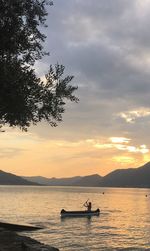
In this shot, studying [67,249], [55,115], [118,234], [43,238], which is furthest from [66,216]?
[55,115]

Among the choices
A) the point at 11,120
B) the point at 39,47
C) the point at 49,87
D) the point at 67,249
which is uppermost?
the point at 39,47

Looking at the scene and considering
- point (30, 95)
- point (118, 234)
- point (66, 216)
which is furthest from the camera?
point (66, 216)

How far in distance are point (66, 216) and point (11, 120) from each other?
3152 inches

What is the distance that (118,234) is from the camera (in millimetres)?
69938

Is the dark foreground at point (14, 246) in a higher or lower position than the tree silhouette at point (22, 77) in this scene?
lower

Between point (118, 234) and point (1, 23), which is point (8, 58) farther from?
point (118, 234)

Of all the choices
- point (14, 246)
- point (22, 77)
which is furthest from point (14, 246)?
point (22, 77)

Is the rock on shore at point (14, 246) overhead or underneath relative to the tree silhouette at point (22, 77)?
underneath

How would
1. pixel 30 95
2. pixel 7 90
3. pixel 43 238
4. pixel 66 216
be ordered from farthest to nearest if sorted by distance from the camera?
pixel 66 216 → pixel 43 238 → pixel 30 95 → pixel 7 90

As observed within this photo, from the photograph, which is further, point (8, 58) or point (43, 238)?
point (43, 238)

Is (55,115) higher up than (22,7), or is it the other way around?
(22,7)

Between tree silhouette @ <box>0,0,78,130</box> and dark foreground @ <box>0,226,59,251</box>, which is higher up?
tree silhouette @ <box>0,0,78,130</box>

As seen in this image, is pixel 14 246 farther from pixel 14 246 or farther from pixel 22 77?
pixel 22 77

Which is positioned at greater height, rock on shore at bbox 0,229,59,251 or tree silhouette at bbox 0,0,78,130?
tree silhouette at bbox 0,0,78,130
